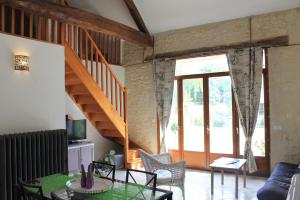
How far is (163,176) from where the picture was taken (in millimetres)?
4172

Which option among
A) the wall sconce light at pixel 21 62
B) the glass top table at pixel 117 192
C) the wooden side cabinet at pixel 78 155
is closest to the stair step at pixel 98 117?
the wooden side cabinet at pixel 78 155

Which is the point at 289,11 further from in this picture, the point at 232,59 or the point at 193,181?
the point at 193,181

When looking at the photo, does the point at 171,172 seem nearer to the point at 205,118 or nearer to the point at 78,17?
the point at 205,118

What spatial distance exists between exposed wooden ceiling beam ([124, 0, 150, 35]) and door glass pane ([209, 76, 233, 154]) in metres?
2.07

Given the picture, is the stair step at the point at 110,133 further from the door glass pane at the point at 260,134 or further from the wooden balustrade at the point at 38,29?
the door glass pane at the point at 260,134

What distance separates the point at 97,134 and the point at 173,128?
1903 millimetres

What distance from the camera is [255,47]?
5500 millimetres

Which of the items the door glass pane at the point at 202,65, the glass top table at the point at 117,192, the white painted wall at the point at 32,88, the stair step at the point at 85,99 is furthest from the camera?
the door glass pane at the point at 202,65

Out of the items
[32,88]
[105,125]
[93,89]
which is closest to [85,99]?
[93,89]

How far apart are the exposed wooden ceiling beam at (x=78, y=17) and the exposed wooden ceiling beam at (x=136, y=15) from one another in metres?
0.23

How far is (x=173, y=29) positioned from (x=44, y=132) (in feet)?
12.8

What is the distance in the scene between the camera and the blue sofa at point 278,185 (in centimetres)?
337

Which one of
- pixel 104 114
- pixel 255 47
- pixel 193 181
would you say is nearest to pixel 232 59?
pixel 255 47

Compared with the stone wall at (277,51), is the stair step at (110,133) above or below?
below
